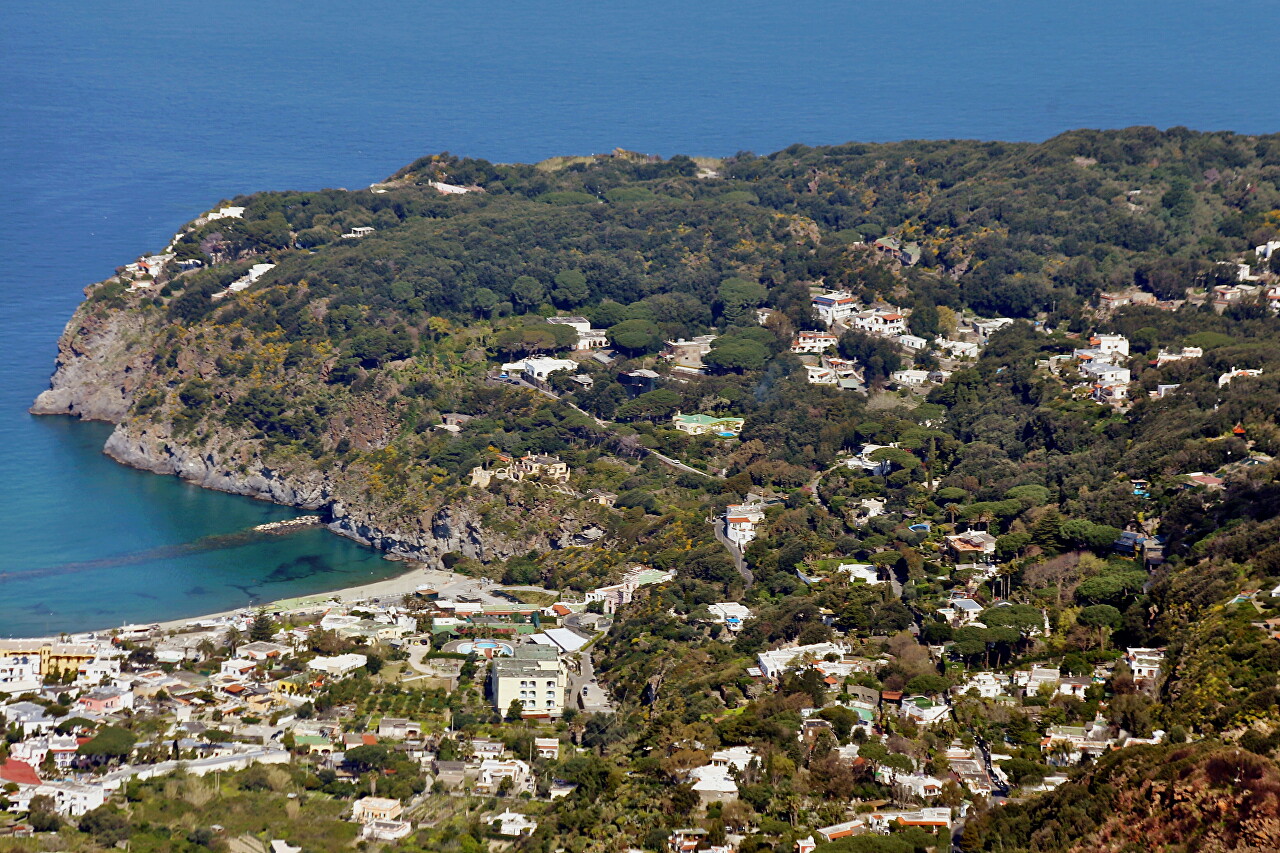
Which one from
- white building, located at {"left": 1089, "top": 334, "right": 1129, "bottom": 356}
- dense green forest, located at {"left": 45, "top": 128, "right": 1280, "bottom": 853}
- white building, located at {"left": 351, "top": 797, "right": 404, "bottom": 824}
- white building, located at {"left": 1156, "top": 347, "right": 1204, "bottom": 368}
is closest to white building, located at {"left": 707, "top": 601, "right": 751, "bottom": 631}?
dense green forest, located at {"left": 45, "top": 128, "right": 1280, "bottom": 853}

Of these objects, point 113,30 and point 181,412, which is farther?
point 113,30

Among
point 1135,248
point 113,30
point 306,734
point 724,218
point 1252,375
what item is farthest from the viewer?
point 113,30

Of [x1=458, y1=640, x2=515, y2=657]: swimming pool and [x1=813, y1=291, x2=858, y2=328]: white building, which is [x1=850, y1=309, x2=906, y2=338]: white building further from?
[x1=458, y1=640, x2=515, y2=657]: swimming pool

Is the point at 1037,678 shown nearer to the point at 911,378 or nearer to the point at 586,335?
the point at 911,378

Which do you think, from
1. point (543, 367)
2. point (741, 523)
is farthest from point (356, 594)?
point (543, 367)

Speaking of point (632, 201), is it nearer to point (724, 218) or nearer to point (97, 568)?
point (724, 218)

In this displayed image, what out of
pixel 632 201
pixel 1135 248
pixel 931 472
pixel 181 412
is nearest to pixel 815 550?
pixel 931 472

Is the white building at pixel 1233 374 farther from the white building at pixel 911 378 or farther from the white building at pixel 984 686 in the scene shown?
the white building at pixel 984 686

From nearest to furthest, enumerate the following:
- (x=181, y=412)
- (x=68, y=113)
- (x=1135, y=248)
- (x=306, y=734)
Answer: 1. (x=306, y=734)
2. (x=181, y=412)
3. (x=1135, y=248)
4. (x=68, y=113)
